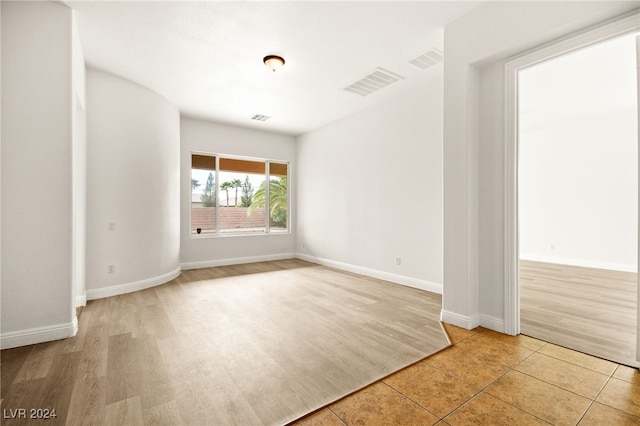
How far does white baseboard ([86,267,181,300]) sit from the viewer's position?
12.9ft

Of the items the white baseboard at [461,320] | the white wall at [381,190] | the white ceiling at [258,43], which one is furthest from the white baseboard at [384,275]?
the white ceiling at [258,43]

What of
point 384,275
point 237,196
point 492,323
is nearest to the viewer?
point 492,323

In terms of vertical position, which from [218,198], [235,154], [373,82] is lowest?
[218,198]

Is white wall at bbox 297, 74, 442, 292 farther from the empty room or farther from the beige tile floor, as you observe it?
the beige tile floor

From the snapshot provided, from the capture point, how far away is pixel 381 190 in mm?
5148

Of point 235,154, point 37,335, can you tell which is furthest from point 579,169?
point 37,335

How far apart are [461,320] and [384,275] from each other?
6.92ft

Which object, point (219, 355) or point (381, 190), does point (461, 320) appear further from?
point (381, 190)

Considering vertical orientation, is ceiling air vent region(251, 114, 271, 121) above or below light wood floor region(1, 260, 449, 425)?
above

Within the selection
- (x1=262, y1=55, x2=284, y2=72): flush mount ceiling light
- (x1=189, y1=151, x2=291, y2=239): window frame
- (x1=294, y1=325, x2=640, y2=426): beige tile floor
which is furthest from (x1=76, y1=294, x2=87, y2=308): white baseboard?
(x1=262, y1=55, x2=284, y2=72): flush mount ceiling light

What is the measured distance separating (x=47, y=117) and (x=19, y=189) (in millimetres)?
705

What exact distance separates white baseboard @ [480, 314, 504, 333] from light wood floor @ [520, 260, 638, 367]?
0.23m

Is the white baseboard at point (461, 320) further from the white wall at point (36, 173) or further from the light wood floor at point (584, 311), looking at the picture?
the white wall at point (36, 173)

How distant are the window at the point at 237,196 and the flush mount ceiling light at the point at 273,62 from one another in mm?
3263
